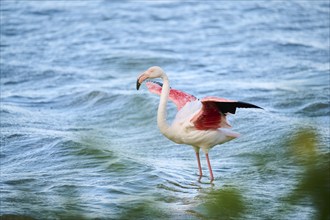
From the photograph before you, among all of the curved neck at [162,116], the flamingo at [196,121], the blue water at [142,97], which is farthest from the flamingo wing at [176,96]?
the blue water at [142,97]

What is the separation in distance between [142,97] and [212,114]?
4.65 m

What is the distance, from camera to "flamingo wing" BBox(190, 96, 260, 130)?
6.58 m

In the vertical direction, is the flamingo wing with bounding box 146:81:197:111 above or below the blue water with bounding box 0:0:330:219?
above

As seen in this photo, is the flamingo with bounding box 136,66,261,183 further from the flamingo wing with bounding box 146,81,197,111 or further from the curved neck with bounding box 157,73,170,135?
the flamingo wing with bounding box 146,81,197,111

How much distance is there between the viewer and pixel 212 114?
6.78 metres

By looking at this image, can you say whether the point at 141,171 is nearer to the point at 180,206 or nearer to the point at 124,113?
the point at 180,206

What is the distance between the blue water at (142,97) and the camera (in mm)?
6117

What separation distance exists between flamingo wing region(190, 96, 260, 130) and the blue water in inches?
22.8

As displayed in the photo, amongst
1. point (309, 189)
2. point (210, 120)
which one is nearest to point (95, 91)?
point (210, 120)

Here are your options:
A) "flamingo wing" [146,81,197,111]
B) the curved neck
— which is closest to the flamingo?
the curved neck

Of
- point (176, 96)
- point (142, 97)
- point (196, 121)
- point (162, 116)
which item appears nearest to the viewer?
point (196, 121)

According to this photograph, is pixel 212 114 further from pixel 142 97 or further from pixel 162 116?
pixel 142 97

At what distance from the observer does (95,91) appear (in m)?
11.6

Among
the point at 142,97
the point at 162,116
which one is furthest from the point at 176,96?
the point at 142,97
